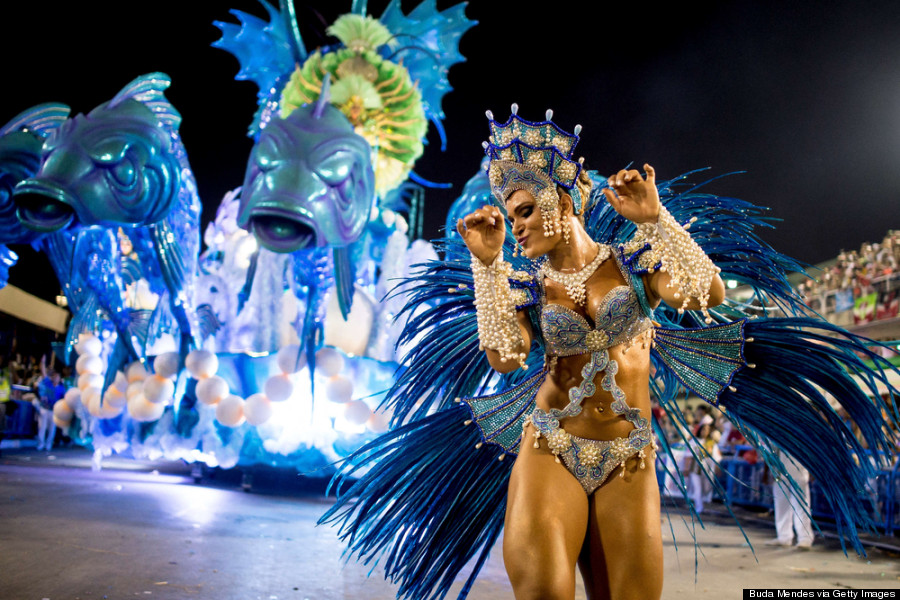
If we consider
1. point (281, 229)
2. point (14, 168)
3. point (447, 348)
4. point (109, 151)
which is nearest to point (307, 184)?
point (281, 229)

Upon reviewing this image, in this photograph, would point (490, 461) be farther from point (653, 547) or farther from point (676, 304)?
point (676, 304)

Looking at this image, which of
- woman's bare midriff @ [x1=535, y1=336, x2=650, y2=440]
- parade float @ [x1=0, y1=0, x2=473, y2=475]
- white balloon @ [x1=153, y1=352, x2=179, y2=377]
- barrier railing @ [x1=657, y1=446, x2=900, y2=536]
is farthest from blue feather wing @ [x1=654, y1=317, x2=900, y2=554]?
white balloon @ [x1=153, y1=352, x2=179, y2=377]

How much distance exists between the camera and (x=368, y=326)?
360 inches

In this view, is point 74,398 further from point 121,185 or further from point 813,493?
point 813,493

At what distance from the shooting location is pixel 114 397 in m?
8.52

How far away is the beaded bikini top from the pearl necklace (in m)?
0.07

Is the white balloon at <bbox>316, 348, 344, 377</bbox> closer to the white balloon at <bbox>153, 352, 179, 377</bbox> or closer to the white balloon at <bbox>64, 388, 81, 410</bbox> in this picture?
the white balloon at <bbox>153, 352, 179, 377</bbox>

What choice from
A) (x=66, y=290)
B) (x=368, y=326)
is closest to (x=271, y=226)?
(x=368, y=326)

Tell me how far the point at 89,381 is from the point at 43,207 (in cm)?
307

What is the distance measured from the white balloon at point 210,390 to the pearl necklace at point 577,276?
21.1ft

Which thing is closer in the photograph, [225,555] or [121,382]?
[225,555]

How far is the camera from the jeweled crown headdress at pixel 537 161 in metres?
2.42

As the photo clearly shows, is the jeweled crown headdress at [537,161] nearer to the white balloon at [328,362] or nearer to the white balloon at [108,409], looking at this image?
the white balloon at [328,362]

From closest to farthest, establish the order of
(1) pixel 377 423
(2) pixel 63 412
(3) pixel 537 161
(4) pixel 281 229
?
(3) pixel 537 161
(4) pixel 281 229
(1) pixel 377 423
(2) pixel 63 412
